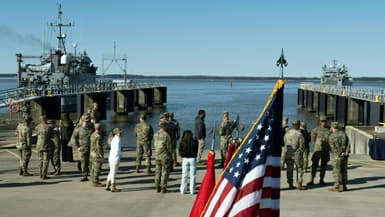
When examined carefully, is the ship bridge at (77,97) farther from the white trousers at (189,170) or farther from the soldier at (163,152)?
the white trousers at (189,170)

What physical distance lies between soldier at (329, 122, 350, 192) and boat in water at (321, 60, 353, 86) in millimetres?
77034

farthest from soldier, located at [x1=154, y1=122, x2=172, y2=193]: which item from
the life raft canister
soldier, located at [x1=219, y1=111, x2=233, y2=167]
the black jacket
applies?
the life raft canister

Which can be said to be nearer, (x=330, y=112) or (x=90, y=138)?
(x=90, y=138)

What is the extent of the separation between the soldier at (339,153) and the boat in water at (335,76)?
77034 mm

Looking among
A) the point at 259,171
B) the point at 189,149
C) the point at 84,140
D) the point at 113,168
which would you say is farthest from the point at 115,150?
the point at 259,171

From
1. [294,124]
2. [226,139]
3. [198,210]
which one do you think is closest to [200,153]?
[226,139]

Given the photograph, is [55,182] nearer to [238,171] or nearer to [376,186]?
[376,186]

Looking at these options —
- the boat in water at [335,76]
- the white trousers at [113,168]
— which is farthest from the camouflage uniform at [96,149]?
the boat in water at [335,76]

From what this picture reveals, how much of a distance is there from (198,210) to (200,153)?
9.90 meters

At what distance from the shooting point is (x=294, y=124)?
11.7 m

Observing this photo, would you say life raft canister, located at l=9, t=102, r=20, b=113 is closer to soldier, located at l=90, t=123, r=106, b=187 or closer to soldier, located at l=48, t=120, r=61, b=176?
soldier, located at l=48, t=120, r=61, b=176

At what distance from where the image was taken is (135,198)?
1061cm

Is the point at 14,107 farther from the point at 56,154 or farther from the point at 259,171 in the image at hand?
the point at 259,171

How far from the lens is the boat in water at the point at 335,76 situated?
88125 millimetres
